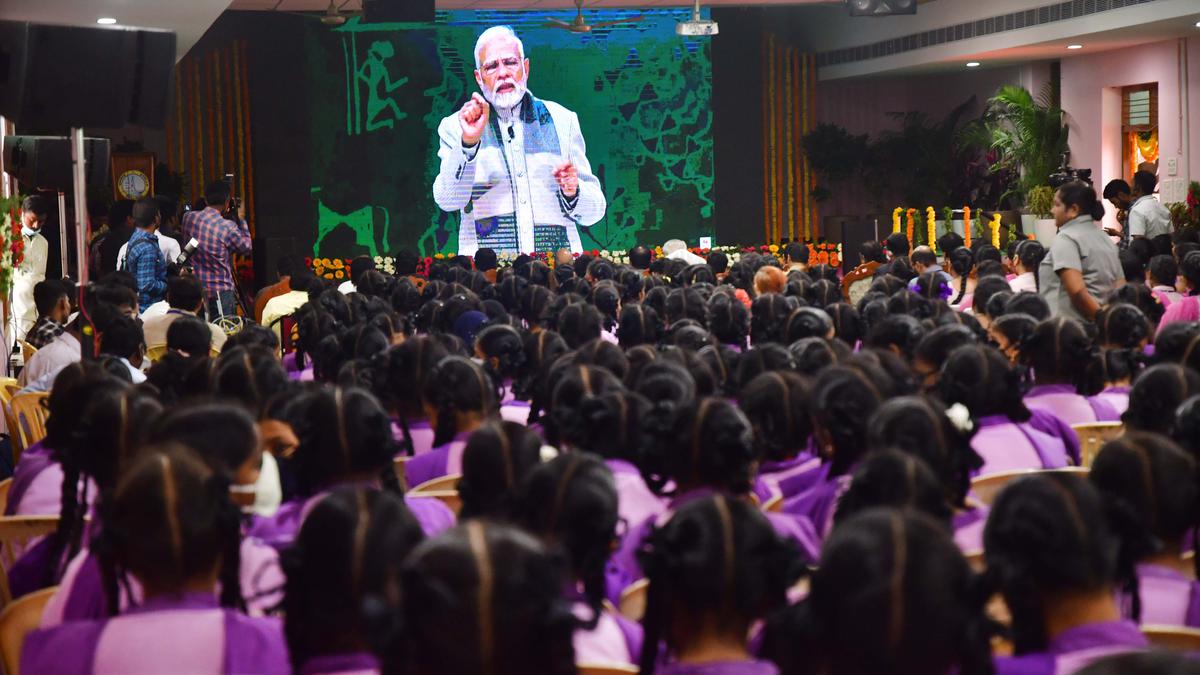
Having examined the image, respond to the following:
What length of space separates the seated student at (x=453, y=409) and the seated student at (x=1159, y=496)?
6.56 ft

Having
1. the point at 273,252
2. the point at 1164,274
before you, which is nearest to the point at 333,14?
the point at 273,252

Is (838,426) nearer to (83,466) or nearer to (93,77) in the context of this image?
(83,466)

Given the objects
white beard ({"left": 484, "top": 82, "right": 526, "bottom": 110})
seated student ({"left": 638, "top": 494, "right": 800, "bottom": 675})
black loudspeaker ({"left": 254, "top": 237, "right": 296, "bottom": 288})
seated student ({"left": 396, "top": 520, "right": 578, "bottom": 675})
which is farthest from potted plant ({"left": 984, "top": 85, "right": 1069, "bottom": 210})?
seated student ({"left": 396, "top": 520, "right": 578, "bottom": 675})

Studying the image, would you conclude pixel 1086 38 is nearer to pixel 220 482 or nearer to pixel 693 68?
pixel 693 68

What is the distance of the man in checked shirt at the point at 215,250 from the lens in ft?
34.9

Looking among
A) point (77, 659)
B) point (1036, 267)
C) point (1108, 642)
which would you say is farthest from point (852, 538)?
point (1036, 267)

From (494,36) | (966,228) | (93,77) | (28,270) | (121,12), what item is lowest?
(28,270)

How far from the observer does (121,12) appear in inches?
361

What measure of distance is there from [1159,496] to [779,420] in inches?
58.0

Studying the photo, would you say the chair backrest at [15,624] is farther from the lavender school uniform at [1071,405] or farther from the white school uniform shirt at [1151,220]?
the white school uniform shirt at [1151,220]

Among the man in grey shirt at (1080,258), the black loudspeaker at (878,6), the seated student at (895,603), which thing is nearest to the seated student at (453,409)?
the seated student at (895,603)

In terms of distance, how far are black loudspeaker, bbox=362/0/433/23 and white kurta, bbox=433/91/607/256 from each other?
17.7 ft

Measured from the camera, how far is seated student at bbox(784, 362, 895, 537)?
11.5 feet

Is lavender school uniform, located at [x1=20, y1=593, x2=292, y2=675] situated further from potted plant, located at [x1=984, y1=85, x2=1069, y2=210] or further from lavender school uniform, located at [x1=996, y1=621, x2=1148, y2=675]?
potted plant, located at [x1=984, y1=85, x2=1069, y2=210]
